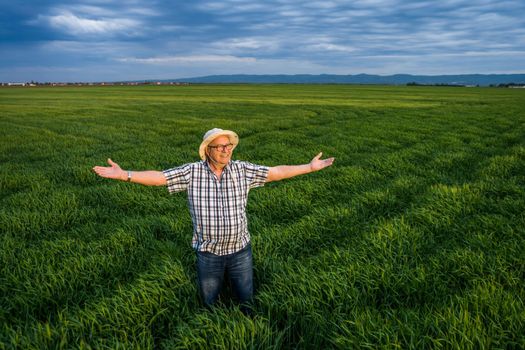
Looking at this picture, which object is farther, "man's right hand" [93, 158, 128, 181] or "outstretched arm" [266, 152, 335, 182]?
"outstretched arm" [266, 152, 335, 182]

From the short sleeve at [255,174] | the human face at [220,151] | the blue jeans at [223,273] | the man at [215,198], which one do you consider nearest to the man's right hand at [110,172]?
the man at [215,198]

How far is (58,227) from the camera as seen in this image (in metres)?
6.15

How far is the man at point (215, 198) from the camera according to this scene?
3.40 metres

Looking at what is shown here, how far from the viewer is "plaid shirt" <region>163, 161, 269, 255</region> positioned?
3408 mm

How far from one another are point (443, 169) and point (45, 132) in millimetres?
18342

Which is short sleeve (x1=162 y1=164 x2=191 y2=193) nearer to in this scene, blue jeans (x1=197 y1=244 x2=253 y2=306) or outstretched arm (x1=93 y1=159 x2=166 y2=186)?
outstretched arm (x1=93 y1=159 x2=166 y2=186)

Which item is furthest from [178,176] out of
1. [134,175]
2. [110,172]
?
[110,172]

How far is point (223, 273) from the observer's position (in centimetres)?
362

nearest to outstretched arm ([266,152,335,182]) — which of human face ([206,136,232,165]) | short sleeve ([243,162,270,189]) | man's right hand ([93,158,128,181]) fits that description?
short sleeve ([243,162,270,189])

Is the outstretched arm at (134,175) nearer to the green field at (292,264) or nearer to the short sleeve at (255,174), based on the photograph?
the short sleeve at (255,174)

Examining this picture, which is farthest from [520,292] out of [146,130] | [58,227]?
[146,130]

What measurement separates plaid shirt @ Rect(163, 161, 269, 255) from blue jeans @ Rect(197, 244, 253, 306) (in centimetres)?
8

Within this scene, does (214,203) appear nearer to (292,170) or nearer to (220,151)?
(220,151)

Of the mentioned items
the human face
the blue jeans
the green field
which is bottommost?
the green field
